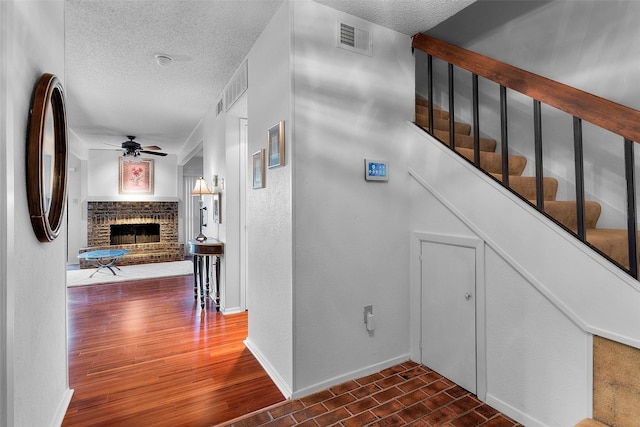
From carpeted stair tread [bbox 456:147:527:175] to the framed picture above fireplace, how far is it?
7529 millimetres

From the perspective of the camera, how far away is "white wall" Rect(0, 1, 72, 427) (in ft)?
3.83

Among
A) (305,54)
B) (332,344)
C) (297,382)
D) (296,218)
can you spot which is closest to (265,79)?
(305,54)

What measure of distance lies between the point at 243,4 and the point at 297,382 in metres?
2.60

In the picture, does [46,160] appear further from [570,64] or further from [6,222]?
[570,64]

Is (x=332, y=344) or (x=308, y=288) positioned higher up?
(x=308, y=288)

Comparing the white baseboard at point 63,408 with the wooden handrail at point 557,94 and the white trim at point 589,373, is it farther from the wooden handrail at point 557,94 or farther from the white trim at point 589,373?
the wooden handrail at point 557,94

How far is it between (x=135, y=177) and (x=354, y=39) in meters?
7.36

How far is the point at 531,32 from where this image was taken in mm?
2783

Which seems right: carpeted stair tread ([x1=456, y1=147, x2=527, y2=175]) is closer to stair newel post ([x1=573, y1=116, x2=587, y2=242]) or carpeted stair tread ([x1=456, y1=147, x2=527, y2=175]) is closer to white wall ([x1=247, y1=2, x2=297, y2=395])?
stair newel post ([x1=573, y1=116, x2=587, y2=242])

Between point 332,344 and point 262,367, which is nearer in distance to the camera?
point 332,344

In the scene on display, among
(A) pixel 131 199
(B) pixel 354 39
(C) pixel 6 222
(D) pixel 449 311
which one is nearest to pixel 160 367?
(C) pixel 6 222

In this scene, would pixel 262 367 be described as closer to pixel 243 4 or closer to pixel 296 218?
pixel 296 218

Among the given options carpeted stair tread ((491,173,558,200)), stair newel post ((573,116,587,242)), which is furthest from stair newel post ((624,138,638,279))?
carpeted stair tread ((491,173,558,200))

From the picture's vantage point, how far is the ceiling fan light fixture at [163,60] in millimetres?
3059
